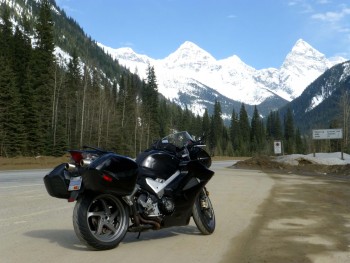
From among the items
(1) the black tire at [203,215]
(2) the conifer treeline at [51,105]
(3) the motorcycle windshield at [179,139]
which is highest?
(2) the conifer treeline at [51,105]

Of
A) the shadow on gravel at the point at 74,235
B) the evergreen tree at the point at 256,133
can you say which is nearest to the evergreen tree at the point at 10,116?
the shadow on gravel at the point at 74,235

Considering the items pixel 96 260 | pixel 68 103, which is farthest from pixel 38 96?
pixel 96 260

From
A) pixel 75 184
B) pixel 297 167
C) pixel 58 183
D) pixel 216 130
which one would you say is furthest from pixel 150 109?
pixel 75 184

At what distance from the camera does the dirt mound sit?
29244mm

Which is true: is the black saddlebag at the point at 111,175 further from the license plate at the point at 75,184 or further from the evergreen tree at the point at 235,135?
the evergreen tree at the point at 235,135

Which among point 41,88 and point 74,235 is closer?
point 74,235

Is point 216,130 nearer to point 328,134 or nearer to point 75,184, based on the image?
point 328,134

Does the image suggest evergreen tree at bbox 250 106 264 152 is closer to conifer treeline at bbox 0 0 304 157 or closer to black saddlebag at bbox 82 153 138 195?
conifer treeline at bbox 0 0 304 157

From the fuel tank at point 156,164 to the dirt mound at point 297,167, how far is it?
2286cm

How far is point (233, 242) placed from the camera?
675cm

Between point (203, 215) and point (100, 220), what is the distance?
6.50 feet

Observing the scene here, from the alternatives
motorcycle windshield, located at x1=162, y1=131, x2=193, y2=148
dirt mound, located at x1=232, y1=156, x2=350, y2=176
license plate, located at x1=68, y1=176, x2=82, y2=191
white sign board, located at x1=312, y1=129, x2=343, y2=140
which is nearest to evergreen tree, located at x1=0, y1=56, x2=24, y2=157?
dirt mound, located at x1=232, y1=156, x2=350, y2=176

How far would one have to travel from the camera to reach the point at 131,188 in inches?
239

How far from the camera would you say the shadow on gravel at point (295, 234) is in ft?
19.3
